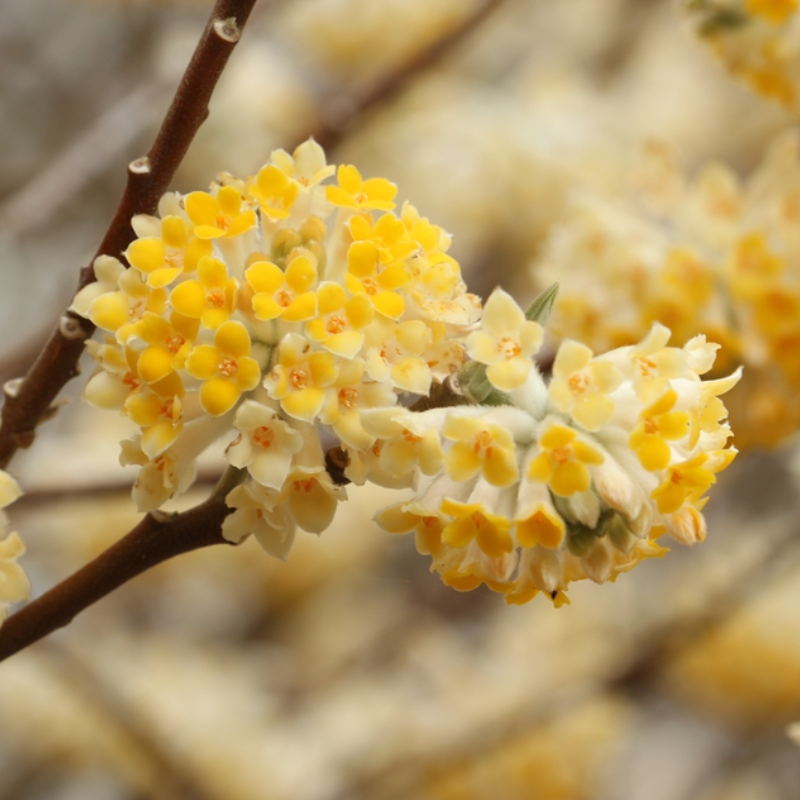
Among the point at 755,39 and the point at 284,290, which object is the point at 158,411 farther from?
the point at 755,39

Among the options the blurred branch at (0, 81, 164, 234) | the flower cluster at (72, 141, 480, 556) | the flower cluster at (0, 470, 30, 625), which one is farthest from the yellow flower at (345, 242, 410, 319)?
the blurred branch at (0, 81, 164, 234)

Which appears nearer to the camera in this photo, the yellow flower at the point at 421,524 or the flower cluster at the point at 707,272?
the yellow flower at the point at 421,524

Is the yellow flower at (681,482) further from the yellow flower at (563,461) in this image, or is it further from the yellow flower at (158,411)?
the yellow flower at (158,411)

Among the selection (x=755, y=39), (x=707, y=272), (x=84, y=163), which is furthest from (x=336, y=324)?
(x=84, y=163)

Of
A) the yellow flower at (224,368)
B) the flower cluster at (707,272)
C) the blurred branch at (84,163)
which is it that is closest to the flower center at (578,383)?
the yellow flower at (224,368)

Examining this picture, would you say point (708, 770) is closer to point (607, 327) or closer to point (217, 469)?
point (607, 327)
